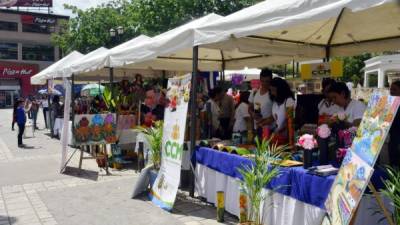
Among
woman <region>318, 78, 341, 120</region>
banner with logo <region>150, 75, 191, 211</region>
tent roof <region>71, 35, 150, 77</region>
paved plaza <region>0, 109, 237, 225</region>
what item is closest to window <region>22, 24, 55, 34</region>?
tent roof <region>71, 35, 150, 77</region>

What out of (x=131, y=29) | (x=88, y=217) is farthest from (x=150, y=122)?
(x=131, y=29)

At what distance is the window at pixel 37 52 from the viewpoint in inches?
2175

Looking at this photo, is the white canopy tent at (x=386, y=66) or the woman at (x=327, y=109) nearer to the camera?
the woman at (x=327, y=109)

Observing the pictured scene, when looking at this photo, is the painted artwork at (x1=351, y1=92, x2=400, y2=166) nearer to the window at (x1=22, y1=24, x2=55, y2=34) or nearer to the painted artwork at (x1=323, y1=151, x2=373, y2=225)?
the painted artwork at (x1=323, y1=151, x2=373, y2=225)

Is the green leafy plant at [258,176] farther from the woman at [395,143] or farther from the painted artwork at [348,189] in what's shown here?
the woman at [395,143]

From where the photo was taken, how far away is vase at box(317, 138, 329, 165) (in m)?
4.15

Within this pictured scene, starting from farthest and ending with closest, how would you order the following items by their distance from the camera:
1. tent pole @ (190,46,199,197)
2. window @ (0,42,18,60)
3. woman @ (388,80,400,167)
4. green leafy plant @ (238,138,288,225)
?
window @ (0,42,18,60), tent pole @ (190,46,199,197), green leafy plant @ (238,138,288,225), woman @ (388,80,400,167)

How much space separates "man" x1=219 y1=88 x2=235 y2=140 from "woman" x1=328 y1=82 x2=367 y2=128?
311 cm

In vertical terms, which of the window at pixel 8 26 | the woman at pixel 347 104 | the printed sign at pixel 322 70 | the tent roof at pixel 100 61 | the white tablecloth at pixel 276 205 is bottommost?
the white tablecloth at pixel 276 205

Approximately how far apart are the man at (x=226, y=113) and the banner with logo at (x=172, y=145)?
5.51 ft

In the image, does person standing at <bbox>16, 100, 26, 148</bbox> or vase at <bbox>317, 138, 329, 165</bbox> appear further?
person standing at <bbox>16, 100, 26, 148</bbox>

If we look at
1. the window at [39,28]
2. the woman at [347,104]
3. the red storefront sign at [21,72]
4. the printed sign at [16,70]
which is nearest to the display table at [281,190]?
the woman at [347,104]

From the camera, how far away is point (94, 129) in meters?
8.78

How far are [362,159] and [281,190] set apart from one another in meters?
1.49
